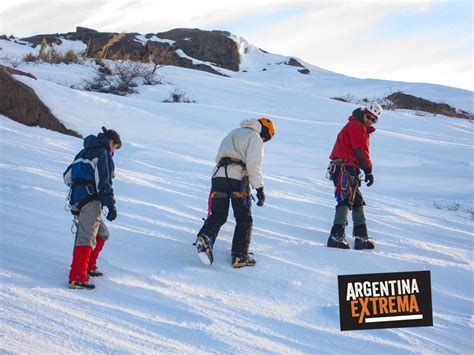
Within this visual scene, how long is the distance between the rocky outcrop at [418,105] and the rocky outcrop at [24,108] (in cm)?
1329

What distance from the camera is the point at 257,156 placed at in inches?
194

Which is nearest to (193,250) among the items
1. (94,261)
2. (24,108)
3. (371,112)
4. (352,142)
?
(94,261)

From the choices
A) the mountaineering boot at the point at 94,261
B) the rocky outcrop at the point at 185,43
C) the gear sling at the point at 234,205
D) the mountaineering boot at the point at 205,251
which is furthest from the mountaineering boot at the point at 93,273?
the rocky outcrop at the point at 185,43

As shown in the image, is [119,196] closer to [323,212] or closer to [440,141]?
[323,212]

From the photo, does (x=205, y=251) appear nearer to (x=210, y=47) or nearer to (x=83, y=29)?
(x=210, y=47)

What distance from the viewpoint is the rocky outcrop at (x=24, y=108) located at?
10.8 meters

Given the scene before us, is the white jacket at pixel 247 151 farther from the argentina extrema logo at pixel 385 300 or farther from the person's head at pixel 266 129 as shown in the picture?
the argentina extrema logo at pixel 385 300

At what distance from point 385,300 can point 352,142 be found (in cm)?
190

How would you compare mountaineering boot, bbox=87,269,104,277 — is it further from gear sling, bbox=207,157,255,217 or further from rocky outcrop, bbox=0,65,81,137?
rocky outcrop, bbox=0,65,81,137

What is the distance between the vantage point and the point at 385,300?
447 centimetres

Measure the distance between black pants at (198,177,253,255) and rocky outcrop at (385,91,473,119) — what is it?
631 inches

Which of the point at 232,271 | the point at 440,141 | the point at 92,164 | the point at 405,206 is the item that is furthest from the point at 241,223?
the point at 440,141

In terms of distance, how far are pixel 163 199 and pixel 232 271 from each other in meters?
2.44

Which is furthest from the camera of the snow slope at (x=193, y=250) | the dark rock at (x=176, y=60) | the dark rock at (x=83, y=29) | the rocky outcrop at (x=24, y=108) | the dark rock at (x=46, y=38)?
the dark rock at (x=83, y=29)
